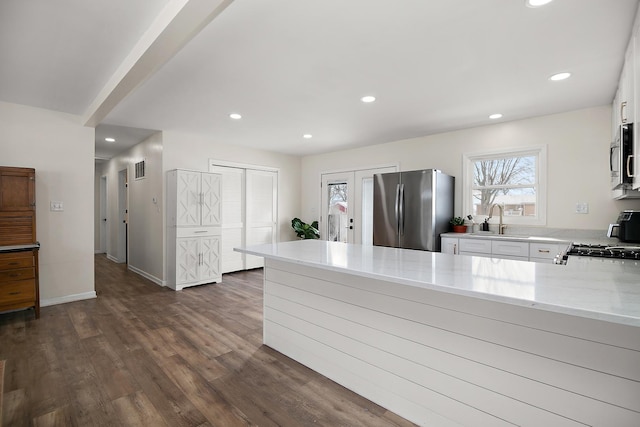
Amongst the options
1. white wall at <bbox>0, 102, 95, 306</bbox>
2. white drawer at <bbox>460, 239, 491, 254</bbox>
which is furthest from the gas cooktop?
white wall at <bbox>0, 102, 95, 306</bbox>

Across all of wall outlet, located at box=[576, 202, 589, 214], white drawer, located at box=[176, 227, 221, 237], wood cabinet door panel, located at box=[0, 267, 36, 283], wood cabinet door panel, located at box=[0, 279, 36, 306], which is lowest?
wood cabinet door panel, located at box=[0, 279, 36, 306]

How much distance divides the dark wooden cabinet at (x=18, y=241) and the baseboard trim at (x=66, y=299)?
0.48 meters

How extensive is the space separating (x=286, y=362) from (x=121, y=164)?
20.4ft

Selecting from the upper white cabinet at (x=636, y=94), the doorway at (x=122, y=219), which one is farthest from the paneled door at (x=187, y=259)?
the upper white cabinet at (x=636, y=94)

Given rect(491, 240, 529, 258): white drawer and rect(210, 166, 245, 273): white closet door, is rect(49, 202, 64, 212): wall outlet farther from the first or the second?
rect(491, 240, 529, 258): white drawer

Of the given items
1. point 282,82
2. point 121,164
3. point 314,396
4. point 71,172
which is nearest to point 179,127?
point 71,172

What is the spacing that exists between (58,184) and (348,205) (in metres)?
4.46

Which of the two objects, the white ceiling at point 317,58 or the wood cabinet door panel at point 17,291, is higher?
the white ceiling at point 317,58

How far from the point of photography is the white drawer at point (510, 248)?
11.2ft

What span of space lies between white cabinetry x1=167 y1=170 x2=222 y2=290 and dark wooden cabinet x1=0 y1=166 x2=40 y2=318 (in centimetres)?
155

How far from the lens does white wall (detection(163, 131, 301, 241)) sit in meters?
4.88

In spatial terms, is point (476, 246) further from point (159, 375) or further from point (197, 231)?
point (197, 231)

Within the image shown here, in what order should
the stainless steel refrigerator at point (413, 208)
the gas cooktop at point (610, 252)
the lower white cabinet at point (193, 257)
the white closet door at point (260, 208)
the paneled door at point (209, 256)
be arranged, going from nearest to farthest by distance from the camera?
the gas cooktop at point (610, 252), the stainless steel refrigerator at point (413, 208), the lower white cabinet at point (193, 257), the paneled door at point (209, 256), the white closet door at point (260, 208)

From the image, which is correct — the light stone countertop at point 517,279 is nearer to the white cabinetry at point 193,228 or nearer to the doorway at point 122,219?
the white cabinetry at point 193,228
